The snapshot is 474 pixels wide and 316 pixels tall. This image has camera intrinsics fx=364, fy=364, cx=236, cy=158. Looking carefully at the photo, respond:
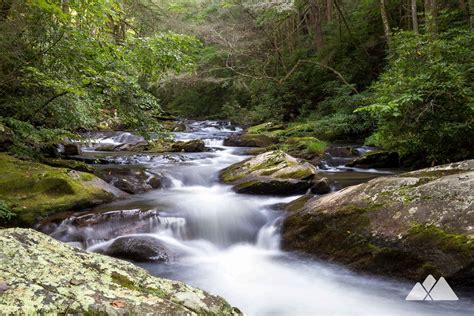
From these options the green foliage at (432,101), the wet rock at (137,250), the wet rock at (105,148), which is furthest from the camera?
the wet rock at (105,148)

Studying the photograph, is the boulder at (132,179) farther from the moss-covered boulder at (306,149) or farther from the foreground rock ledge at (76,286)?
the foreground rock ledge at (76,286)

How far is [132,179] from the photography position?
26.9 feet

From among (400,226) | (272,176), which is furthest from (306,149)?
(400,226)

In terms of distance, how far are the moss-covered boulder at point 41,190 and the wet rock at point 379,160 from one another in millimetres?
6206

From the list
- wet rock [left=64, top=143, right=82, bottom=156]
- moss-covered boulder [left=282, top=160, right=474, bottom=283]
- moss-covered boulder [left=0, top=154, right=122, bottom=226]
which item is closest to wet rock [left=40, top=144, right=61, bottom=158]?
wet rock [left=64, top=143, right=82, bottom=156]

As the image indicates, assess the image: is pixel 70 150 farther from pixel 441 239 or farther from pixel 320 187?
pixel 441 239

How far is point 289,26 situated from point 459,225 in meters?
19.1

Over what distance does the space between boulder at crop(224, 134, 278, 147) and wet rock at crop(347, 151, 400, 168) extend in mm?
4218

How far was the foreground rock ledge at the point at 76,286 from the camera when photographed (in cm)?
170

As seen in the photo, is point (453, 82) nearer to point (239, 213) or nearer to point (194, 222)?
point (239, 213)

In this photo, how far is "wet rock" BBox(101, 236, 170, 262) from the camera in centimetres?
507

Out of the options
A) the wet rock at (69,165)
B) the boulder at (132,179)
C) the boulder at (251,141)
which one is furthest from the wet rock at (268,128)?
the wet rock at (69,165)

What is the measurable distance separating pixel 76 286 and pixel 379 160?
28.8 ft

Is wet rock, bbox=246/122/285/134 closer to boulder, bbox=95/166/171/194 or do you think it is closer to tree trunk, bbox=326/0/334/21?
tree trunk, bbox=326/0/334/21
